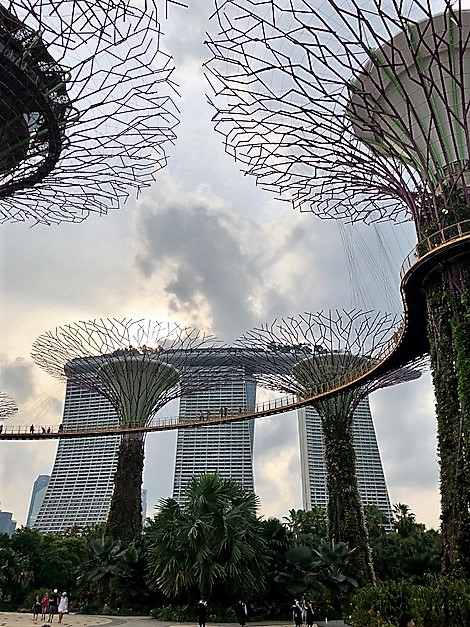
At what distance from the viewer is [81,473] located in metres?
73.6

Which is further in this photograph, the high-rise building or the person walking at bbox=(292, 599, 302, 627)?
the high-rise building

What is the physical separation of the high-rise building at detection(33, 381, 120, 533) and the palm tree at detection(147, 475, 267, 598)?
46.8 m

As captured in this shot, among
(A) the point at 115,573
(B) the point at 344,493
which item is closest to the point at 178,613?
(A) the point at 115,573

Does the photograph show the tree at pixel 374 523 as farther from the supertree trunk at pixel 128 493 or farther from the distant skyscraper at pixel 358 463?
the distant skyscraper at pixel 358 463

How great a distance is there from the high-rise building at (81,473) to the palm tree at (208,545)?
46809 mm

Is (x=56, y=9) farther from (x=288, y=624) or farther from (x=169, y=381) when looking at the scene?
(x=169, y=381)

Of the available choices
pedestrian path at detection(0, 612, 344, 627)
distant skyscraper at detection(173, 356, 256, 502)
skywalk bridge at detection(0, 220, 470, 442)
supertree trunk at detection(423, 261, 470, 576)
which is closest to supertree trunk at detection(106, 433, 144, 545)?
skywalk bridge at detection(0, 220, 470, 442)

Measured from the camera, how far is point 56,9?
25.0ft

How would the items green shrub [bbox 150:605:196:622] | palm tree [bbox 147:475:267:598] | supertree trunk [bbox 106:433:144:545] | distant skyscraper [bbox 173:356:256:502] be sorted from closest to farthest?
palm tree [bbox 147:475:267:598], green shrub [bbox 150:605:196:622], supertree trunk [bbox 106:433:144:545], distant skyscraper [bbox 173:356:256:502]

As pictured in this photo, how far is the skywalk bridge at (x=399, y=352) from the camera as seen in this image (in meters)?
14.8

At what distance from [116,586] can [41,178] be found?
46.5 ft

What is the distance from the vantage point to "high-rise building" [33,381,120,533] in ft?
218

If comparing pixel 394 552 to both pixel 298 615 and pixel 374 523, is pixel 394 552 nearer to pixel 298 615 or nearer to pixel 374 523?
pixel 374 523

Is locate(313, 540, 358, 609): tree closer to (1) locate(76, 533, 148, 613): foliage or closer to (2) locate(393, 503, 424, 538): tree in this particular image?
(1) locate(76, 533, 148, 613): foliage
